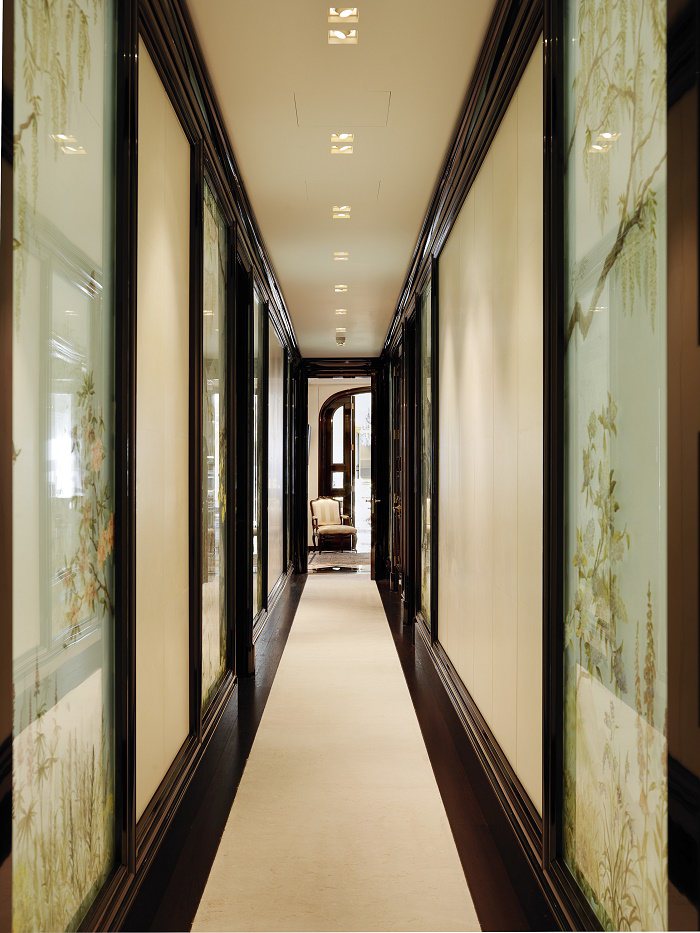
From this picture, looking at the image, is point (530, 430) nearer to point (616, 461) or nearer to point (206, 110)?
point (616, 461)

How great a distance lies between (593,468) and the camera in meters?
1.97

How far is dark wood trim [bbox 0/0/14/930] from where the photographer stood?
1375 mm

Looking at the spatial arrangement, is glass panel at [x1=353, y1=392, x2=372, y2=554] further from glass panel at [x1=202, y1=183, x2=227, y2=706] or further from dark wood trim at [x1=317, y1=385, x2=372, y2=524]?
glass panel at [x1=202, y1=183, x2=227, y2=706]

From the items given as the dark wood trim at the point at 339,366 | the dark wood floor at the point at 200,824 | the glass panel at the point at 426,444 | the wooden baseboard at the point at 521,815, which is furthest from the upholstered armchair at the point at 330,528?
the wooden baseboard at the point at 521,815

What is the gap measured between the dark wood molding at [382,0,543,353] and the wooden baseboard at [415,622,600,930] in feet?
8.61

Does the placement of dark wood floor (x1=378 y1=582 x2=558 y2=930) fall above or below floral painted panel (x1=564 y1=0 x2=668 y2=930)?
below

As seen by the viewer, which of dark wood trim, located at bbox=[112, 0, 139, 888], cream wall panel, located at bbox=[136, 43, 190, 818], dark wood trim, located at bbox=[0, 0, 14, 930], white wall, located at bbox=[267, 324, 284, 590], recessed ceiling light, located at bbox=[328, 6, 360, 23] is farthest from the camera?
white wall, located at bbox=[267, 324, 284, 590]

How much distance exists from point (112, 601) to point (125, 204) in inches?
45.0

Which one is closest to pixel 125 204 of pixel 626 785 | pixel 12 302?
pixel 12 302

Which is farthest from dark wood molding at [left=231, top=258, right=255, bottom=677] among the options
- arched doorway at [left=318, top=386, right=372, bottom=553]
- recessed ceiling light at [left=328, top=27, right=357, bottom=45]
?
arched doorway at [left=318, top=386, right=372, bottom=553]

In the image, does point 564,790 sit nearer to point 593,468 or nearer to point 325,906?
point 325,906

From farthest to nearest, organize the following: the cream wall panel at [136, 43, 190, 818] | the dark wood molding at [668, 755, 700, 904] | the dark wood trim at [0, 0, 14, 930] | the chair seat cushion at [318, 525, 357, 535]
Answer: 1. the chair seat cushion at [318, 525, 357, 535]
2. the cream wall panel at [136, 43, 190, 818]
3. the dark wood trim at [0, 0, 14, 930]
4. the dark wood molding at [668, 755, 700, 904]

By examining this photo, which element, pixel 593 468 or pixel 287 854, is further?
pixel 287 854

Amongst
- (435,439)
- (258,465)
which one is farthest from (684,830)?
(258,465)
